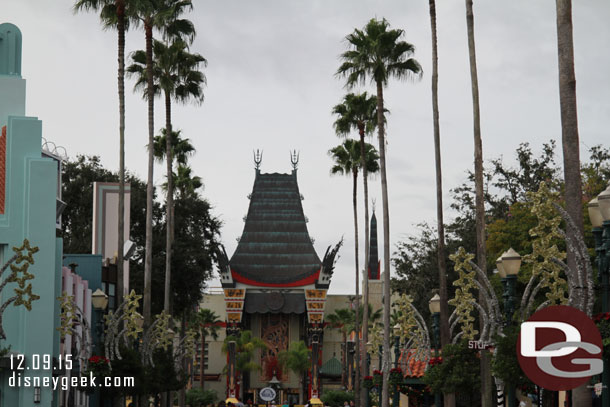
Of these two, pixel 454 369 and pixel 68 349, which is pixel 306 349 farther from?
pixel 454 369

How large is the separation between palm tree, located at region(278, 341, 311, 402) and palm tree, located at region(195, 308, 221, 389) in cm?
1177

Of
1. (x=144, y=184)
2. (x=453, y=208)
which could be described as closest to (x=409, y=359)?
(x=453, y=208)

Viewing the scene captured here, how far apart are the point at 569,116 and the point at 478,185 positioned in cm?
1148

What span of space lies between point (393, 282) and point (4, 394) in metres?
41.4

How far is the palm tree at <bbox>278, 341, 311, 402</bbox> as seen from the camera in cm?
10425

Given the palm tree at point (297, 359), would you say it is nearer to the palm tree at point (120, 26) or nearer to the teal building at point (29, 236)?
the palm tree at point (120, 26)

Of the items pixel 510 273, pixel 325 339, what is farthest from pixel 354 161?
pixel 325 339

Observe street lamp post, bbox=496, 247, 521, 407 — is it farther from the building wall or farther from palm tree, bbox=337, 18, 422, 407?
the building wall

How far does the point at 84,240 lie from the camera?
69625 millimetres

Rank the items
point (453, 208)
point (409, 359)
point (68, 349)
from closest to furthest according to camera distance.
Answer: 1. point (68, 349)
2. point (409, 359)
3. point (453, 208)

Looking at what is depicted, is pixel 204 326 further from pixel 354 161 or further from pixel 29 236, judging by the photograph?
pixel 29 236

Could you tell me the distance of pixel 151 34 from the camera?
136 feet

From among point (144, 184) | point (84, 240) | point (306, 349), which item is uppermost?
point (144, 184)

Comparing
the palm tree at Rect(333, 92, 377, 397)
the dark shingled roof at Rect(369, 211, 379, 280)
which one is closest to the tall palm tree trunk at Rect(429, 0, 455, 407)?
the palm tree at Rect(333, 92, 377, 397)
